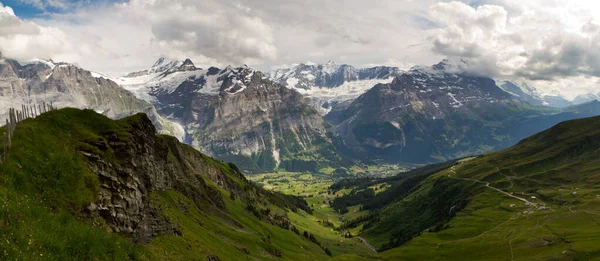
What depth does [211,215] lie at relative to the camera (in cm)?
13675

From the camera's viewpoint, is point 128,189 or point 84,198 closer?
point 84,198

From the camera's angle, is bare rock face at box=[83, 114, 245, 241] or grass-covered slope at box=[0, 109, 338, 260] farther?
bare rock face at box=[83, 114, 245, 241]

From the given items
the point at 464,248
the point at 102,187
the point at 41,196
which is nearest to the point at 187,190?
the point at 102,187

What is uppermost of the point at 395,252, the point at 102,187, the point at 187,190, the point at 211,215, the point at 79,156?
the point at 79,156

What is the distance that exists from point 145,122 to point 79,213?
4207cm

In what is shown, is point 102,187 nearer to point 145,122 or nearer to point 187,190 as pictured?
point 145,122

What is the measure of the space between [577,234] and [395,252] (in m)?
79.8

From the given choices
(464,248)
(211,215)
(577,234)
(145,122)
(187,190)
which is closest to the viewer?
(145,122)

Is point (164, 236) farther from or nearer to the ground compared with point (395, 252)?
farther from the ground

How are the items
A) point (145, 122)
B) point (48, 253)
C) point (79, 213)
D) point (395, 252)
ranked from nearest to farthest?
point (48, 253), point (79, 213), point (145, 122), point (395, 252)

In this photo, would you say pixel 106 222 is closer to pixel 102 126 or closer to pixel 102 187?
pixel 102 187

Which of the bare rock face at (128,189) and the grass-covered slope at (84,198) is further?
the bare rock face at (128,189)

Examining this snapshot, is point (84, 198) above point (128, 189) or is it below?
above

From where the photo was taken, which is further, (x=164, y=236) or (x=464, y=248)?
(x=464, y=248)
